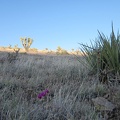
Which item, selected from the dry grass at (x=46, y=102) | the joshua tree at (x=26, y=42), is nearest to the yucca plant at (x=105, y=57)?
the dry grass at (x=46, y=102)

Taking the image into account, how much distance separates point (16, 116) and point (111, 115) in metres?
1.02

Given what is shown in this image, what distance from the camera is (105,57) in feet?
16.6

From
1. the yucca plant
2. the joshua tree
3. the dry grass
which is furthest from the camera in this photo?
the joshua tree

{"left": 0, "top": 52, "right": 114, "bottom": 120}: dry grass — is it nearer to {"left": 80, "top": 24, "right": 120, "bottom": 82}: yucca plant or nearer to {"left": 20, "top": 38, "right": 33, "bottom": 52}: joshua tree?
{"left": 80, "top": 24, "right": 120, "bottom": 82}: yucca plant

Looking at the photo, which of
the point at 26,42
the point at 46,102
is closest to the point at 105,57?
the point at 46,102

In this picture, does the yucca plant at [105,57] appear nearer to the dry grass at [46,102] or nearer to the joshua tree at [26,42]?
the dry grass at [46,102]

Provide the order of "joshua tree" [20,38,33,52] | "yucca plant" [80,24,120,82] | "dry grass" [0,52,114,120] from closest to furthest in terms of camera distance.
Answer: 1. "dry grass" [0,52,114,120]
2. "yucca plant" [80,24,120,82]
3. "joshua tree" [20,38,33,52]

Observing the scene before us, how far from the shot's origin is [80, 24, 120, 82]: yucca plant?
484cm

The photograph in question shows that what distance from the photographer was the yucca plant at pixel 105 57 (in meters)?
4.84

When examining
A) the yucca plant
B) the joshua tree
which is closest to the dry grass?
the yucca plant

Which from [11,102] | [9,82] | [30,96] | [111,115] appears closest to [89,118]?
[111,115]

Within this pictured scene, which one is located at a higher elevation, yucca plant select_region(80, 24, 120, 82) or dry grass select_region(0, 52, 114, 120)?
yucca plant select_region(80, 24, 120, 82)

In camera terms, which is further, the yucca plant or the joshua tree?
the joshua tree

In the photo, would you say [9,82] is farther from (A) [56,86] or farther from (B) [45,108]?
(B) [45,108]
